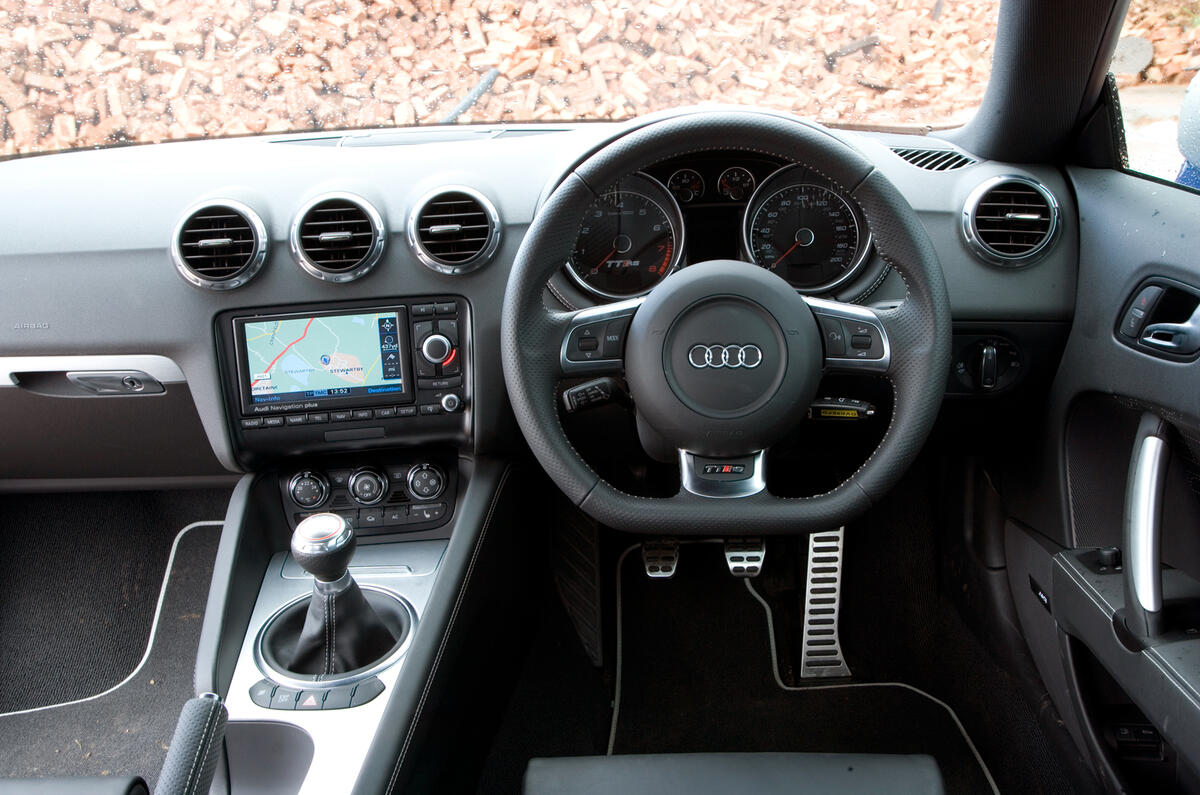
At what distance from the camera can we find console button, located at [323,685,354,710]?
1.44 metres

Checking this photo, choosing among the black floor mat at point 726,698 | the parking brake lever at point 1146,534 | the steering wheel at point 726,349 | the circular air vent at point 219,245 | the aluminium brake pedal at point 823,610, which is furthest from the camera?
the aluminium brake pedal at point 823,610

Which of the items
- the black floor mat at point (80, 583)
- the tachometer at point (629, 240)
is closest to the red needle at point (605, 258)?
the tachometer at point (629, 240)

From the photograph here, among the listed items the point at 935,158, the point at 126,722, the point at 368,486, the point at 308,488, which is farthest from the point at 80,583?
the point at 935,158

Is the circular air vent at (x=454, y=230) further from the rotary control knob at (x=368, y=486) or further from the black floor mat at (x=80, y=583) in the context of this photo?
the black floor mat at (x=80, y=583)

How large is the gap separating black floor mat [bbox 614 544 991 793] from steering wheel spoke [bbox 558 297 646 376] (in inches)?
42.7

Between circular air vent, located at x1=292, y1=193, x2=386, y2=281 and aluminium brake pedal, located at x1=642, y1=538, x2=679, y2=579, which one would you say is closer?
circular air vent, located at x1=292, y1=193, x2=386, y2=281

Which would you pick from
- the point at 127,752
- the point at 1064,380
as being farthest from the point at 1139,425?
the point at 127,752

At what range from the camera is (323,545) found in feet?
4.50

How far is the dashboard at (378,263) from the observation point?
1.63 m

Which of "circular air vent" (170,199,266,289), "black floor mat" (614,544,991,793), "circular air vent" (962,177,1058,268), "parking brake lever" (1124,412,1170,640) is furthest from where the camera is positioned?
"black floor mat" (614,544,991,793)

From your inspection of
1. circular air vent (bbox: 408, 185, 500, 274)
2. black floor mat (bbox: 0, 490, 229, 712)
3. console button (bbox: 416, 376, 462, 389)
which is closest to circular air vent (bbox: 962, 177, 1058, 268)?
circular air vent (bbox: 408, 185, 500, 274)

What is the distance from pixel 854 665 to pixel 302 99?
1.81 metres

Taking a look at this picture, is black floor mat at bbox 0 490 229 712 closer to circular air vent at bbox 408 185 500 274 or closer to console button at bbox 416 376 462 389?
console button at bbox 416 376 462 389

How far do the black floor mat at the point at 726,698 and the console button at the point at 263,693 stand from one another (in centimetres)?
88
